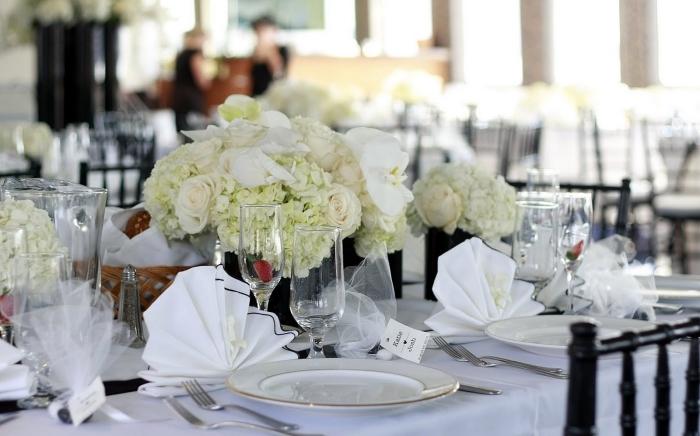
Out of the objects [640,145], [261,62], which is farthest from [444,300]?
[261,62]

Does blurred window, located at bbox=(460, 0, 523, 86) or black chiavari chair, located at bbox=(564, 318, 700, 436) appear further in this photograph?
blurred window, located at bbox=(460, 0, 523, 86)

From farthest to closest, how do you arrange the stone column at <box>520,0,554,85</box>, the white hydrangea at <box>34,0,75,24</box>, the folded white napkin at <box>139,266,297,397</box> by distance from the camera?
the stone column at <box>520,0,554,85</box>
the white hydrangea at <box>34,0,75,24</box>
the folded white napkin at <box>139,266,297,397</box>

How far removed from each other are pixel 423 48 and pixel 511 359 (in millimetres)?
11244

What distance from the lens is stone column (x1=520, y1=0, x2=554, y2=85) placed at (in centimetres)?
1105

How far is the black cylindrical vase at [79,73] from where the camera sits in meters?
6.54

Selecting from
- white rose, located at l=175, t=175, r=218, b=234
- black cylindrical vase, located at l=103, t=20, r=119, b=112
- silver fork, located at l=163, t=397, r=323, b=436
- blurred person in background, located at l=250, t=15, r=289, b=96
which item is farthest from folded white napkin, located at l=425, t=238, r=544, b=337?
blurred person in background, located at l=250, t=15, r=289, b=96

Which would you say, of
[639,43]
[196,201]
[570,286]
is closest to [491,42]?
[639,43]

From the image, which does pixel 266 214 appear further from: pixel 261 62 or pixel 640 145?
pixel 261 62

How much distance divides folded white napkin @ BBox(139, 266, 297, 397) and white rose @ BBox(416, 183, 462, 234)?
534 millimetres

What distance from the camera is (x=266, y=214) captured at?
1.57 meters

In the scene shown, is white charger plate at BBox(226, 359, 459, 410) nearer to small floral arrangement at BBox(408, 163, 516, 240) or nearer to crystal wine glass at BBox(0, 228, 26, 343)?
crystal wine glass at BBox(0, 228, 26, 343)

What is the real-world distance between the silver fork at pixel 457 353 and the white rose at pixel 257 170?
311 mm

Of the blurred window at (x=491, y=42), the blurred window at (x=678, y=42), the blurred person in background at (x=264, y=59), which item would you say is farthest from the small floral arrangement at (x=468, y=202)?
the blurred window at (x=491, y=42)

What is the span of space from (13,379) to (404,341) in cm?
51
